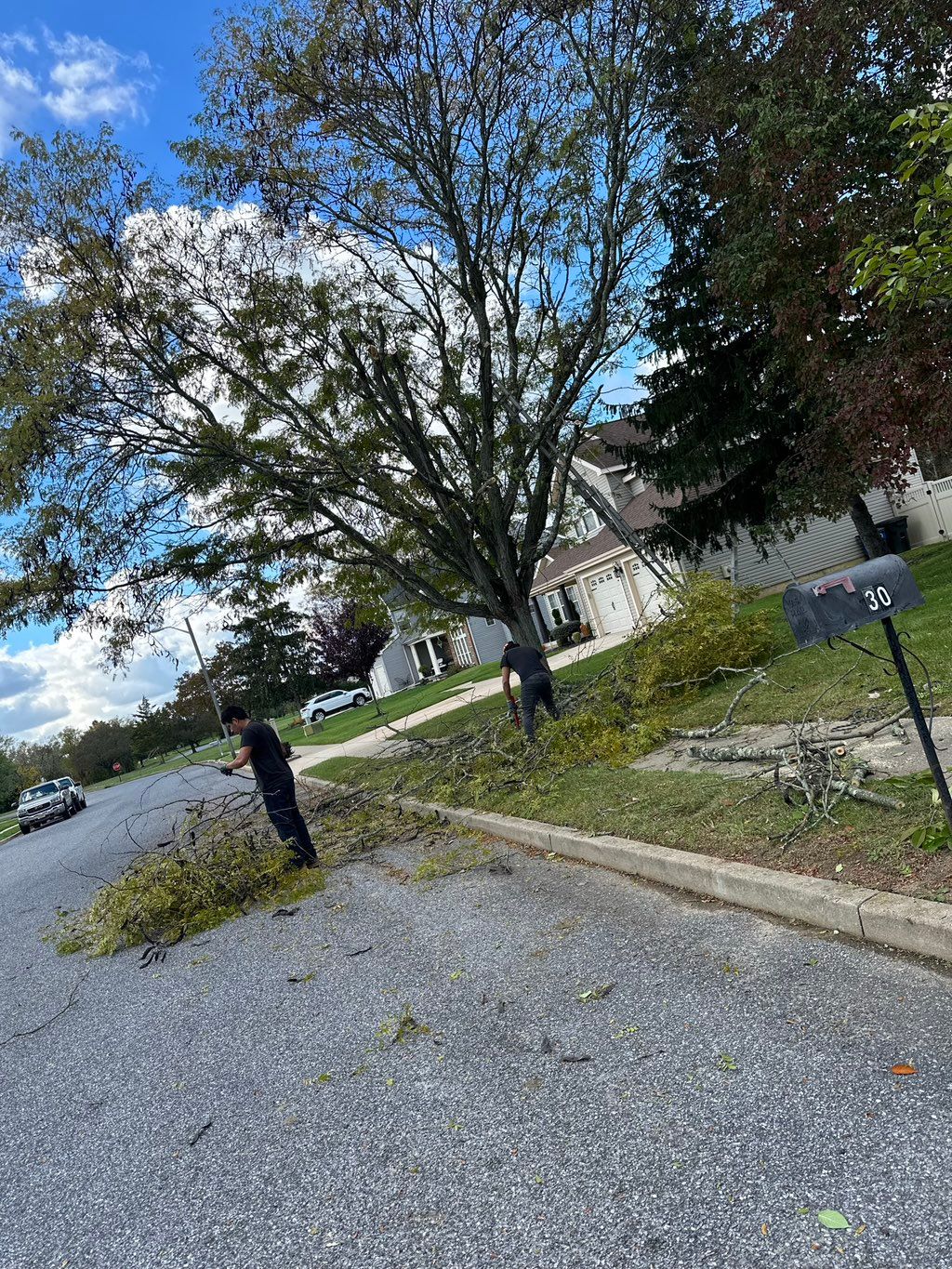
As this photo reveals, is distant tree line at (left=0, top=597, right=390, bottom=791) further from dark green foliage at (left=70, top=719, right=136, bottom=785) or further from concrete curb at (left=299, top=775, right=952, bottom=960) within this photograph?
concrete curb at (left=299, top=775, right=952, bottom=960)

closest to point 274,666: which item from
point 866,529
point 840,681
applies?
point 866,529

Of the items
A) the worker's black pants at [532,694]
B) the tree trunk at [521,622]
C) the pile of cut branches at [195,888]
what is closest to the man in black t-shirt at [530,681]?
the worker's black pants at [532,694]

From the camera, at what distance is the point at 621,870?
19.8 feet

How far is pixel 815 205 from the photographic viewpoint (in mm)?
12836

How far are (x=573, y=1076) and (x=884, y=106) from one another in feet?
46.5

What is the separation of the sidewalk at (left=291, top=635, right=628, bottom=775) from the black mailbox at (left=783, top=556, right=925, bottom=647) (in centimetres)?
1565

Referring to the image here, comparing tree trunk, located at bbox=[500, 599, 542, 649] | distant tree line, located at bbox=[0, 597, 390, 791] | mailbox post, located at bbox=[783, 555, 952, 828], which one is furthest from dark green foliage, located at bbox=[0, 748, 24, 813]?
mailbox post, located at bbox=[783, 555, 952, 828]

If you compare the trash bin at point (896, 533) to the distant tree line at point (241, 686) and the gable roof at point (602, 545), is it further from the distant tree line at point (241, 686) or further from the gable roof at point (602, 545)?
the distant tree line at point (241, 686)

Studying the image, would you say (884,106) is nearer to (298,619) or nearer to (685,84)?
(685,84)

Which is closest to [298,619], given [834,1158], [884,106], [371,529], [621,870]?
[371,529]

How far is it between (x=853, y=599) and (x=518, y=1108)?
2.50m

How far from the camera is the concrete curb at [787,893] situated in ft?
12.2

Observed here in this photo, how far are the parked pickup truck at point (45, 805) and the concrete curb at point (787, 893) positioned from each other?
99.4ft

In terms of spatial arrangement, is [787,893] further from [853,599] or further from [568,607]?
[568,607]
